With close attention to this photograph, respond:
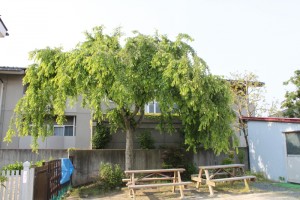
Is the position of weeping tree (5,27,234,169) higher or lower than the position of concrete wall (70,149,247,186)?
higher

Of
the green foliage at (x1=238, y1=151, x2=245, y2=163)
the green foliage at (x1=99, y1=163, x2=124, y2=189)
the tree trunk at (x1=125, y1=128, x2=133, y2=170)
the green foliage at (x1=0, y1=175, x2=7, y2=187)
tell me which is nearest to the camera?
the green foliage at (x1=0, y1=175, x2=7, y2=187)

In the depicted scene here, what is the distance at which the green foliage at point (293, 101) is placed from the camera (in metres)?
20.0

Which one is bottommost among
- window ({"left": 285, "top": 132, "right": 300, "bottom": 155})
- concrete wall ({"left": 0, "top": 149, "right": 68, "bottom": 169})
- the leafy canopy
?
concrete wall ({"left": 0, "top": 149, "right": 68, "bottom": 169})

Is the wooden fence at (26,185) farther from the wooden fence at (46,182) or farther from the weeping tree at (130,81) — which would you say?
the weeping tree at (130,81)

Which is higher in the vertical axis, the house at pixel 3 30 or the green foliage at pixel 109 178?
the house at pixel 3 30

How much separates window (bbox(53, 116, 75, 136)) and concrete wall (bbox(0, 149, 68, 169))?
5.43 meters

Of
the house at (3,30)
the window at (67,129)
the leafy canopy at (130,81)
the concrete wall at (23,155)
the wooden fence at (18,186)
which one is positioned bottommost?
the wooden fence at (18,186)

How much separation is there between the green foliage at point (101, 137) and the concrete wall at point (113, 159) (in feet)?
3.94

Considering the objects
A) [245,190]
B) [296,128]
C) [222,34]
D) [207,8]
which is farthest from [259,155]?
[207,8]

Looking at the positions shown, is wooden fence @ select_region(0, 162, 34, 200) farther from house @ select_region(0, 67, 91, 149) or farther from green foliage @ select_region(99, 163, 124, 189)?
house @ select_region(0, 67, 91, 149)

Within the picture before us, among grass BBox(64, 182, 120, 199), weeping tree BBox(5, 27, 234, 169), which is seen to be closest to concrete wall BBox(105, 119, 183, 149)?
grass BBox(64, 182, 120, 199)

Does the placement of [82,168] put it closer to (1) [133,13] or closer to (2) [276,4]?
(1) [133,13]

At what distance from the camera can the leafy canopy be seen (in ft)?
30.7

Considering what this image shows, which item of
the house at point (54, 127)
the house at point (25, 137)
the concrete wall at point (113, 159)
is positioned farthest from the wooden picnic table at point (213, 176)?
the house at point (25, 137)
